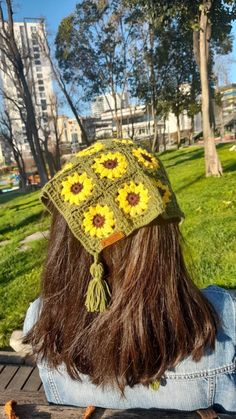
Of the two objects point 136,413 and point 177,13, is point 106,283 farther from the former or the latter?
point 177,13

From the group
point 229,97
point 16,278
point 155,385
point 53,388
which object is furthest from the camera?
point 229,97

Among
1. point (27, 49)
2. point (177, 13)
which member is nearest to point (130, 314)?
point (177, 13)

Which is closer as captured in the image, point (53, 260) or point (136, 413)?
point (136, 413)

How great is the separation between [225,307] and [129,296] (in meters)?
0.29

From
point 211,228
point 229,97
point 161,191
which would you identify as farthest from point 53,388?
point 229,97

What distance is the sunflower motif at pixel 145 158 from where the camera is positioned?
98 centimetres

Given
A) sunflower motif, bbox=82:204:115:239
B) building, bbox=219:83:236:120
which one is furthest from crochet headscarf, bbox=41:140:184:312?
building, bbox=219:83:236:120

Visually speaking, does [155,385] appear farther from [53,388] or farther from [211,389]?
[53,388]

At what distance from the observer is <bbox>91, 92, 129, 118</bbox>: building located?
30.8 metres

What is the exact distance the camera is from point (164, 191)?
3.21ft

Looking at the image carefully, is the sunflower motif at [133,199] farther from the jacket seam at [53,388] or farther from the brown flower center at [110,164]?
the jacket seam at [53,388]

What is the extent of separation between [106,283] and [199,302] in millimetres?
234

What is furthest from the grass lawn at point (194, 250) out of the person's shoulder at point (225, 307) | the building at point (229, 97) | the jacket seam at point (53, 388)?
the building at point (229, 97)

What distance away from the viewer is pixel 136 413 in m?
0.94
